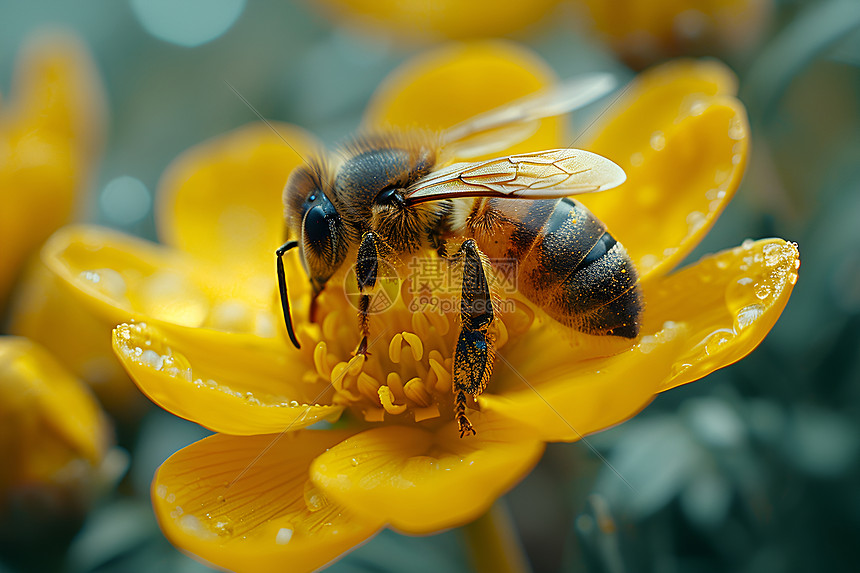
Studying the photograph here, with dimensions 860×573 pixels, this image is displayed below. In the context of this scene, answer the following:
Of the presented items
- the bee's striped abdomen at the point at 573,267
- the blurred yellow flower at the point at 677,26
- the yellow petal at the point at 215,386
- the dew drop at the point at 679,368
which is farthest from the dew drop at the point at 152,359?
the blurred yellow flower at the point at 677,26

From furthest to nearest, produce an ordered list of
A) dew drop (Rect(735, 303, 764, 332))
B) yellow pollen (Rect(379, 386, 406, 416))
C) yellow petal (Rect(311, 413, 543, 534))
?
yellow pollen (Rect(379, 386, 406, 416)), dew drop (Rect(735, 303, 764, 332)), yellow petal (Rect(311, 413, 543, 534))

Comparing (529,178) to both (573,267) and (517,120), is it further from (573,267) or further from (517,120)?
(517,120)

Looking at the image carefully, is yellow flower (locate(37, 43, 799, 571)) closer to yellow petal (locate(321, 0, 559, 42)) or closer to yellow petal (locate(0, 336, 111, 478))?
yellow petal (locate(0, 336, 111, 478))

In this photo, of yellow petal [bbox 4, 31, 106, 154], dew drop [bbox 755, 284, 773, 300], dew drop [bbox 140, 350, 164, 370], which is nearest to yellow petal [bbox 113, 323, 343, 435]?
dew drop [bbox 140, 350, 164, 370]

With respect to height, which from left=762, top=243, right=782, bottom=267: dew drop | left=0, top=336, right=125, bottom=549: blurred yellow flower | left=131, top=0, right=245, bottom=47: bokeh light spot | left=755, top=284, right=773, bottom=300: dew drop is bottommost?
left=0, top=336, right=125, bottom=549: blurred yellow flower

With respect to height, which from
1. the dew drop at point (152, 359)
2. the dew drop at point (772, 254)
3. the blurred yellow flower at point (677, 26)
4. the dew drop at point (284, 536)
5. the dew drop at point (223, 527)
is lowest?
the dew drop at point (223, 527)

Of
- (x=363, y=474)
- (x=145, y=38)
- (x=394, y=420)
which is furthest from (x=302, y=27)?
(x=363, y=474)

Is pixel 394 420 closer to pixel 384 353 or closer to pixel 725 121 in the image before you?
pixel 384 353

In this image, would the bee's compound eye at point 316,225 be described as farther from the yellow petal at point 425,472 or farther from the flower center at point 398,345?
the yellow petal at point 425,472
